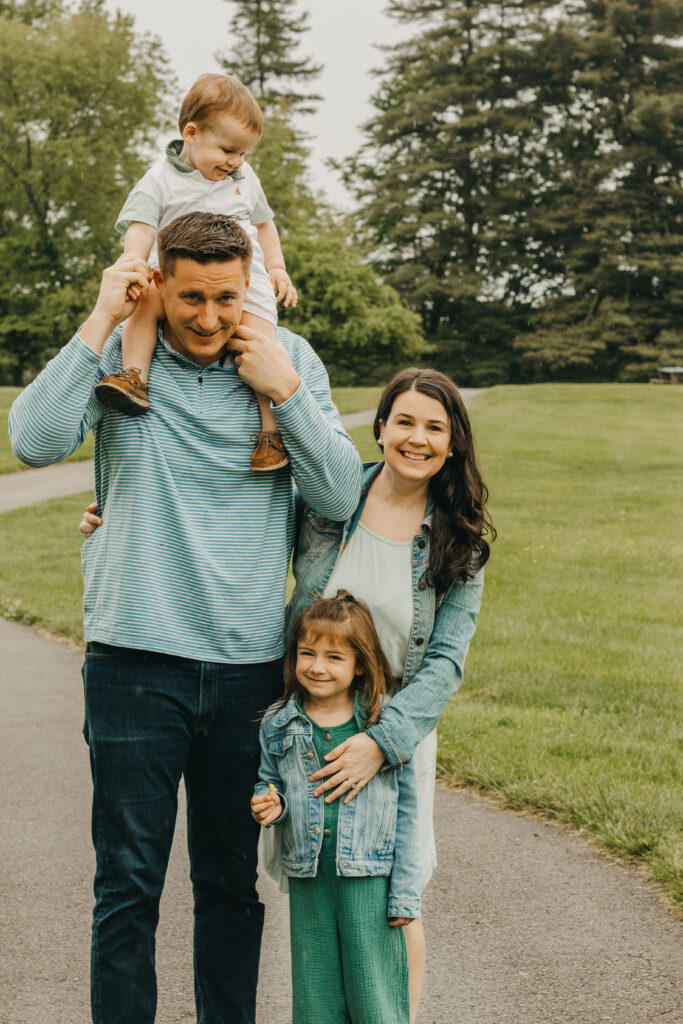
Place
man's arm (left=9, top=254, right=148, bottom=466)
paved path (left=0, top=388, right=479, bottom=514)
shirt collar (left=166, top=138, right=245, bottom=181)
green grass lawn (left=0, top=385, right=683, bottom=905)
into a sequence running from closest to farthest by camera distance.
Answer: man's arm (left=9, top=254, right=148, bottom=466), shirt collar (left=166, top=138, right=245, bottom=181), green grass lawn (left=0, top=385, right=683, bottom=905), paved path (left=0, top=388, right=479, bottom=514)

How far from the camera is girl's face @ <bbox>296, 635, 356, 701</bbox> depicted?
240 cm

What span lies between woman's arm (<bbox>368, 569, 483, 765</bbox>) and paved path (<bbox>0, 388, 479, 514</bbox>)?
11153 millimetres

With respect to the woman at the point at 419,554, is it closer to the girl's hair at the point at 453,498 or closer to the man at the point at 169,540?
the girl's hair at the point at 453,498

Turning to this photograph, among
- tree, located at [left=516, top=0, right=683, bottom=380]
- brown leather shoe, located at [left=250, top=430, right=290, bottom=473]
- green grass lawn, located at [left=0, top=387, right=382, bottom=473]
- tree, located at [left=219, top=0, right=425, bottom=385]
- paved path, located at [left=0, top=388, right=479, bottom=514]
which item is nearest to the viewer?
brown leather shoe, located at [left=250, top=430, right=290, bottom=473]

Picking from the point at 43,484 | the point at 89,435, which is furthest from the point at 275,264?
the point at 89,435

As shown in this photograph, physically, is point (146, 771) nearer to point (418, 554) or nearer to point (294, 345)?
point (418, 554)

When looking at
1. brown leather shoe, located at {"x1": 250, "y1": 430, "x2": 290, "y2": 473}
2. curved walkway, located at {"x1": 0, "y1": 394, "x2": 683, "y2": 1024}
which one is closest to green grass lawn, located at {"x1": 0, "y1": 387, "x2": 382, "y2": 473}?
curved walkway, located at {"x1": 0, "y1": 394, "x2": 683, "y2": 1024}

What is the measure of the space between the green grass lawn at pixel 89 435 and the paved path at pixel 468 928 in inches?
503

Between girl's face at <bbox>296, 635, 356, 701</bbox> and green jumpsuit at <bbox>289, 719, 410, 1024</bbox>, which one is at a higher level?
girl's face at <bbox>296, 635, 356, 701</bbox>

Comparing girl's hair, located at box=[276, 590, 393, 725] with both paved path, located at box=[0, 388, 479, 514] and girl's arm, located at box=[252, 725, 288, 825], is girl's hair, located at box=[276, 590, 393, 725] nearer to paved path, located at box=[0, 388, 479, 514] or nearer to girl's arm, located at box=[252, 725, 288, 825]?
girl's arm, located at box=[252, 725, 288, 825]

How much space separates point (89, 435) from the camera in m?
20.5

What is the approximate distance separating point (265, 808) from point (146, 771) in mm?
267

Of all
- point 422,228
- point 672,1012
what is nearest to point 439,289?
point 422,228

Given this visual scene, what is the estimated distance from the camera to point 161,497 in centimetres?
229
